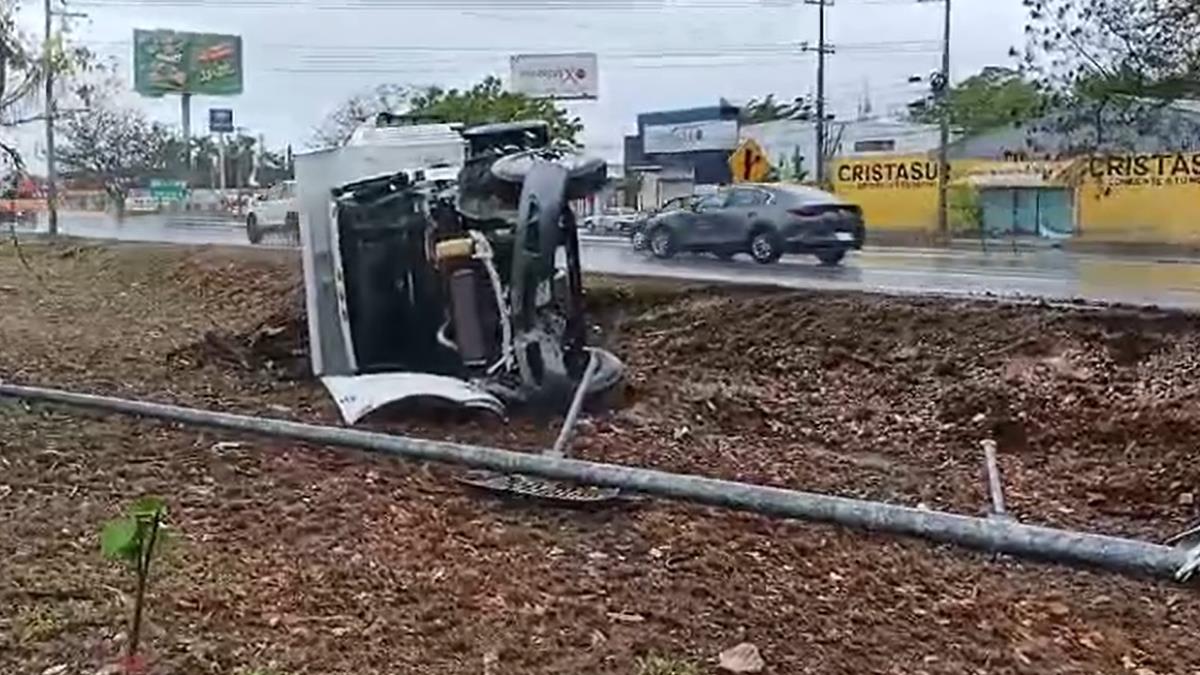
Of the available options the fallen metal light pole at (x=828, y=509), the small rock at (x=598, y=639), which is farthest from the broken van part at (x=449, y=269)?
the fallen metal light pole at (x=828, y=509)

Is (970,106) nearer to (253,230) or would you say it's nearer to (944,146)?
(944,146)

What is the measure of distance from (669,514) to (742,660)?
1.63m

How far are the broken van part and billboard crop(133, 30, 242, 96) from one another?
3736 cm

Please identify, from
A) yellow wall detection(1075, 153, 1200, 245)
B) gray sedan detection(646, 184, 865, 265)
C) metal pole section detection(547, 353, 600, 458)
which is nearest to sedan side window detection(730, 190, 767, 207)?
gray sedan detection(646, 184, 865, 265)

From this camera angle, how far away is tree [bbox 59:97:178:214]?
3014 centimetres

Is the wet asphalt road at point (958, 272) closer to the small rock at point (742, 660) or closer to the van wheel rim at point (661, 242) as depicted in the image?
the van wheel rim at point (661, 242)

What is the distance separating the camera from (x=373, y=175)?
8273 millimetres

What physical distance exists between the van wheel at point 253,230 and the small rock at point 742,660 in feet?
67.7

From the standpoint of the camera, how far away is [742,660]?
12.0 ft

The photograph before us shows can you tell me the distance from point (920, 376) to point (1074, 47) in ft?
11.4

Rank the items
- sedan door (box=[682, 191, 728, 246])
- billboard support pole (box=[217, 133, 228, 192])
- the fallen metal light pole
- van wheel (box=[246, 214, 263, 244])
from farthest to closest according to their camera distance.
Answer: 1. billboard support pole (box=[217, 133, 228, 192])
2. van wheel (box=[246, 214, 263, 244])
3. sedan door (box=[682, 191, 728, 246])
4. the fallen metal light pole

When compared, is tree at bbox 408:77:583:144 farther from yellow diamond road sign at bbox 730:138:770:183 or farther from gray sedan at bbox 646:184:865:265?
gray sedan at bbox 646:184:865:265

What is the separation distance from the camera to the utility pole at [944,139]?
32.2m

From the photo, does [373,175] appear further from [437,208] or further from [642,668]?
[642,668]
